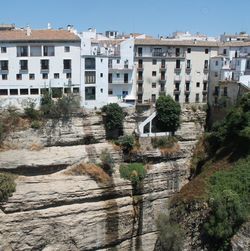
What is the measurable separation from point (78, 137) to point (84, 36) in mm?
9818

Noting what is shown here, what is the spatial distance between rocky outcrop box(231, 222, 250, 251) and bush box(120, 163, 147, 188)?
962cm

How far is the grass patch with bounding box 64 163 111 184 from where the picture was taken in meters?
36.5

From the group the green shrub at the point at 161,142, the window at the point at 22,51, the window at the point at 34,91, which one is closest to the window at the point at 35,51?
the window at the point at 22,51

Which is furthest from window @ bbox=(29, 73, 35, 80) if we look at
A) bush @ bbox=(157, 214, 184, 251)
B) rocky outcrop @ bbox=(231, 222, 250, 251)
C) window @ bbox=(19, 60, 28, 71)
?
rocky outcrop @ bbox=(231, 222, 250, 251)

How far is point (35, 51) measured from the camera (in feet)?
129

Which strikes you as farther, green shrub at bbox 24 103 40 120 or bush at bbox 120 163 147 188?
green shrub at bbox 24 103 40 120

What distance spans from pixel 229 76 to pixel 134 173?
49.5 ft

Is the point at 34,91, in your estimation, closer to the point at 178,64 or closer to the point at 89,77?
the point at 89,77

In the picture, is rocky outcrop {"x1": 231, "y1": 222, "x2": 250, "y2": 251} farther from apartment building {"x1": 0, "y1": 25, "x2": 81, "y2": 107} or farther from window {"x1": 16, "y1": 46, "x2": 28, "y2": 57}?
window {"x1": 16, "y1": 46, "x2": 28, "y2": 57}

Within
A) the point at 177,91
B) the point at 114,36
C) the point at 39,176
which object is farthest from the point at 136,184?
the point at 114,36

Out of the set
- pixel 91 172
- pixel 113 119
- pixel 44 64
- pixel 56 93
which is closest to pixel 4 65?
pixel 44 64

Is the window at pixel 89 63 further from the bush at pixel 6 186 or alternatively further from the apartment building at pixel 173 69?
the bush at pixel 6 186

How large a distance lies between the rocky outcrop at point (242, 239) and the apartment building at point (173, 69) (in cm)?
1722

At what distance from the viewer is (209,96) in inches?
1805
